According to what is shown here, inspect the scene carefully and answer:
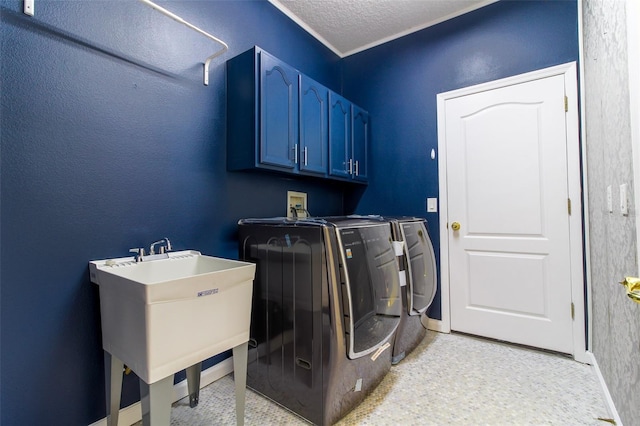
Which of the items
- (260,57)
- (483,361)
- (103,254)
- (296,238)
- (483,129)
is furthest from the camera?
(483,129)

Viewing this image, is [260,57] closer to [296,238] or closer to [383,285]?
[296,238]

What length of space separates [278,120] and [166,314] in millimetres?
1338

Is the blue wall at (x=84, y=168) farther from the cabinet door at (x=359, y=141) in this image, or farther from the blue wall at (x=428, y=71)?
the blue wall at (x=428, y=71)

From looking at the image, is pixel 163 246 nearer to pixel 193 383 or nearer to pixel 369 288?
pixel 193 383

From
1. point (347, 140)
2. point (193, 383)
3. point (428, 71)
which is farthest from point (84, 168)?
point (428, 71)

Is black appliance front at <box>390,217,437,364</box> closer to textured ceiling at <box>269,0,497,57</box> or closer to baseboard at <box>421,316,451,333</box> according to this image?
baseboard at <box>421,316,451,333</box>

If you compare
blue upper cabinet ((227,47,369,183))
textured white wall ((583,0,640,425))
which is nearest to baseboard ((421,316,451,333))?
textured white wall ((583,0,640,425))

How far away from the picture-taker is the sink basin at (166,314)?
991 mm

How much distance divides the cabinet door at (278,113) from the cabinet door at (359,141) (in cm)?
84

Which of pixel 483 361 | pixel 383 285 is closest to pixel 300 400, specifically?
pixel 383 285

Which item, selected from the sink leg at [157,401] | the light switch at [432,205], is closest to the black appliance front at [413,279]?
the light switch at [432,205]

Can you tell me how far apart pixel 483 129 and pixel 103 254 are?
2808 mm

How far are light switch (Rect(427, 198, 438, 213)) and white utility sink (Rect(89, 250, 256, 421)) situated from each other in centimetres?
189

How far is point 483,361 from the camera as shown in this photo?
1.98 meters
